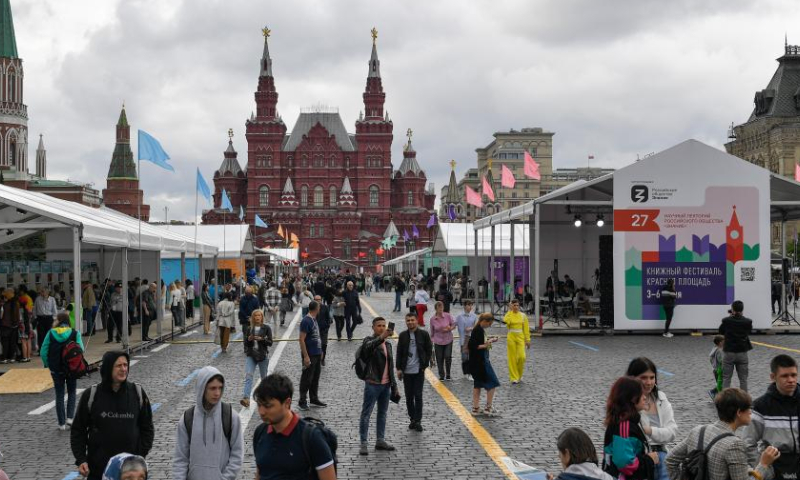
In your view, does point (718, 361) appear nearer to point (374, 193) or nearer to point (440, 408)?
point (440, 408)

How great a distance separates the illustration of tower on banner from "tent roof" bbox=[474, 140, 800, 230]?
113cm

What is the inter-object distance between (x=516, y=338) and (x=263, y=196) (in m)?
105

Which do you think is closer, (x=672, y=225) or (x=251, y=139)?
(x=672, y=225)

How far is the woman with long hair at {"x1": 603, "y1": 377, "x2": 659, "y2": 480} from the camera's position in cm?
510

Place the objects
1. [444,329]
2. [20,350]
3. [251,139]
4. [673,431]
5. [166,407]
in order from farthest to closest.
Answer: [251,139] → [20,350] → [444,329] → [166,407] → [673,431]

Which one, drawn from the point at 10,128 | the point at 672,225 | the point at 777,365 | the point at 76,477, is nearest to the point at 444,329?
the point at 76,477

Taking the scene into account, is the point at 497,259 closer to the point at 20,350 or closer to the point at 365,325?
the point at 365,325

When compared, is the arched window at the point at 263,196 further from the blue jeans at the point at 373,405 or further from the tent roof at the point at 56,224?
the blue jeans at the point at 373,405

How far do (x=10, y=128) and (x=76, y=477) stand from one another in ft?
345

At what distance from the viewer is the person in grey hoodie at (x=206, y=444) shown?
5383 millimetres

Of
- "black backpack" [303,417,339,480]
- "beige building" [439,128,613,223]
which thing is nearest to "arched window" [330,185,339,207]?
"beige building" [439,128,613,223]

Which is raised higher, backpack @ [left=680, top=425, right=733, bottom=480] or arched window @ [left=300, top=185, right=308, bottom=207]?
arched window @ [left=300, top=185, right=308, bottom=207]

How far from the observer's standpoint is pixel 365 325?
29.0 metres

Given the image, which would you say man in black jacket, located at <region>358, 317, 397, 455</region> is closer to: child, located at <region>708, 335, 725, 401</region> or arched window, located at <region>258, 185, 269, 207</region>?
child, located at <region>708, 335, 725, 401</region>
